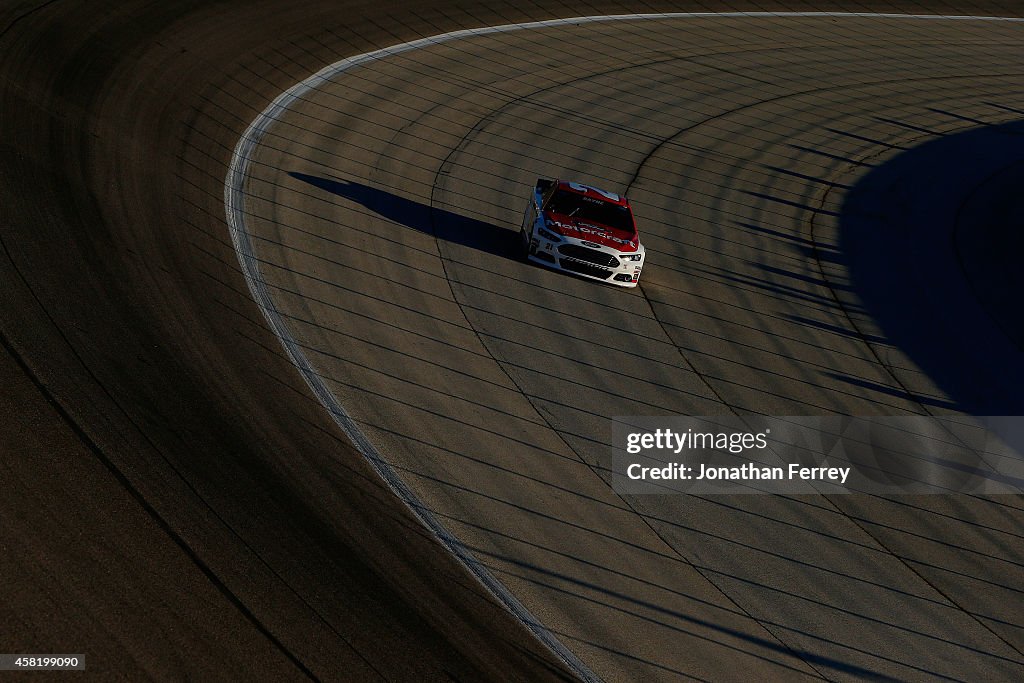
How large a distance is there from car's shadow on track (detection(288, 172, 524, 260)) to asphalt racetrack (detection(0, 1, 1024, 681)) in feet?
0.33

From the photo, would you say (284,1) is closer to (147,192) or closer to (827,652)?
(147,192)

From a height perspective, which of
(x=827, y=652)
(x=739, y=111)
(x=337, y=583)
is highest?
(x=739, y=111)

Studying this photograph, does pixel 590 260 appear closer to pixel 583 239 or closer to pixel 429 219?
pixel 583 239

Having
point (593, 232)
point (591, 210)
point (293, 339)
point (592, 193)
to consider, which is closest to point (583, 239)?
point (593, 232)

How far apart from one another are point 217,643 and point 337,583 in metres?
1.72

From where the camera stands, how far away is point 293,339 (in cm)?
1700

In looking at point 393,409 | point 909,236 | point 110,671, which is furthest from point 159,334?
point 909,236

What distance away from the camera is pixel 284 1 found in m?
34.6

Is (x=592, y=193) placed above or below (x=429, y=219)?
above

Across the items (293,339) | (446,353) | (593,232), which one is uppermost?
(593,232)

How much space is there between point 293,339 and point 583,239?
6376 mm

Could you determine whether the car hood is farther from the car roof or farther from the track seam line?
the track seam line

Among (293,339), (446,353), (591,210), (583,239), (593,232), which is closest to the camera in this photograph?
(293,339)

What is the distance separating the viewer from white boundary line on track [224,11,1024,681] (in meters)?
12.4
